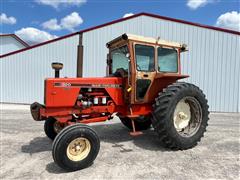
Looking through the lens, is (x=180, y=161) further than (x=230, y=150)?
No

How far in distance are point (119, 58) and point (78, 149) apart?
240 centimetres

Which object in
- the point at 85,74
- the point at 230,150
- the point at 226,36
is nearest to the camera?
→ the point at 230,150

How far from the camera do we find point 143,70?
15.3ft

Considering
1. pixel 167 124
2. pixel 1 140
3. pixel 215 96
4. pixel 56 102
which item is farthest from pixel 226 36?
pixel 1 140

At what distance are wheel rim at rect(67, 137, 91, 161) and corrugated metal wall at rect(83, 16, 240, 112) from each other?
8.74m

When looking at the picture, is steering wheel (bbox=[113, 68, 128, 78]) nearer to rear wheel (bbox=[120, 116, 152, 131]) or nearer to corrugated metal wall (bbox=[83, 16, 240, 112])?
rear wheel (bbox=[120, 116, 152, 131])

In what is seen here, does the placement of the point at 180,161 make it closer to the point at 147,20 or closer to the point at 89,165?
the point at 89,165

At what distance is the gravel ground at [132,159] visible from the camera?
332 centimetres

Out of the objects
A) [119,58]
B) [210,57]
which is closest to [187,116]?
[119,58]

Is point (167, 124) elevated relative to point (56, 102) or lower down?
lower down

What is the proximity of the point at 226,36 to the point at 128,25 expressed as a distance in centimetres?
502

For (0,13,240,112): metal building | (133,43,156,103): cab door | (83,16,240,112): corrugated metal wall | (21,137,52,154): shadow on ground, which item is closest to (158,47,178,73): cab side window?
(133,43,156,103): cab door

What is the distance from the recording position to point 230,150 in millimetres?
4453

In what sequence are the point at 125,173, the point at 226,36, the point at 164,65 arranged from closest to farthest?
the point at 125,173, the point at 164,65, the point at 226,36
